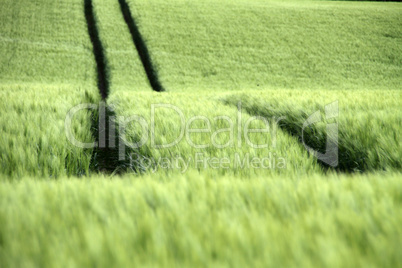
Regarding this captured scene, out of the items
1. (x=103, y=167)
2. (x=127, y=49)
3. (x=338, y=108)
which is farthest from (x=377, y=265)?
(x=127, y=49)

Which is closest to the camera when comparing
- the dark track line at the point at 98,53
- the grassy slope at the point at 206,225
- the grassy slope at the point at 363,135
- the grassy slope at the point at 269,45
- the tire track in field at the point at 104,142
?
the grassy slope at the point at 206,225

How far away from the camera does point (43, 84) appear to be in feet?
37.3

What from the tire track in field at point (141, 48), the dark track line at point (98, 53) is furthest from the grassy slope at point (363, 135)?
the tire track in field at point (141, 48)

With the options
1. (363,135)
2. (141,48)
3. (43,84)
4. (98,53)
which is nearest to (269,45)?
(141,48)

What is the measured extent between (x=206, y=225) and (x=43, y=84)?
12.7 m

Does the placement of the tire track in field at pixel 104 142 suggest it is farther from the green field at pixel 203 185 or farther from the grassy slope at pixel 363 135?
the grassy slope at pixel 363 135

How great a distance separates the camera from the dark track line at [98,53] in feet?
48.7

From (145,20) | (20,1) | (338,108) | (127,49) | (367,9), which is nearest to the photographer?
(338,108)

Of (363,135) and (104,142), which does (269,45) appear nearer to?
(104,142)

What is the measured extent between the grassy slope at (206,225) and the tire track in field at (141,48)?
44.9 feet

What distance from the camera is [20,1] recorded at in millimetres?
24422

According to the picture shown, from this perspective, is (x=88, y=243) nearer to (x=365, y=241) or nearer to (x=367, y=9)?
(x=365, y=241)

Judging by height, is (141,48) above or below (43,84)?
above

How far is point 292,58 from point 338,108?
1615 cm
